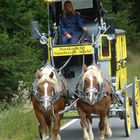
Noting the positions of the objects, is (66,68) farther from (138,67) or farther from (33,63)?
(138,67)

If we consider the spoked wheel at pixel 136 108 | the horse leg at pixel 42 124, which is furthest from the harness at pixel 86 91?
the spoked wheel at pixel 136 108

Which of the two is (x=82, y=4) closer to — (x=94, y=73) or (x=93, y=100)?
(x=94, y=73)

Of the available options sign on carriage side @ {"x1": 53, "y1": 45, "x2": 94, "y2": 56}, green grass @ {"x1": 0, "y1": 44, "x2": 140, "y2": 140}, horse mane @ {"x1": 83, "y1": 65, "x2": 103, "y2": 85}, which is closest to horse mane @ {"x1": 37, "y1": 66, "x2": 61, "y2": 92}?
horse mane @ {"x1": 83, "y1": 65, "x2": 103, "y2": 85}

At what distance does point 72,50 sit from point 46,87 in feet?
6.85

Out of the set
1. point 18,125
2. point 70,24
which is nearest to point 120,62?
point 70,24

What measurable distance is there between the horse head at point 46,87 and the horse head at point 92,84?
0.58 metres

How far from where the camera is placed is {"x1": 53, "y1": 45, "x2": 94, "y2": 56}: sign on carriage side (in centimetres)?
1273

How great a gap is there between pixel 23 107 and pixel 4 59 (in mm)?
6189

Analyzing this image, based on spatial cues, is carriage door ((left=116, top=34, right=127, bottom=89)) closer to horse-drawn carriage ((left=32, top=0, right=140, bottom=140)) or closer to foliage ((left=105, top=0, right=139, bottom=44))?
horse-drawn carriage ((left=32, top=0, right=140, bottom=140))

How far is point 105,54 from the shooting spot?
43.2 ft

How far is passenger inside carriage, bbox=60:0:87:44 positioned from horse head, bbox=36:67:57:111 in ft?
7.87

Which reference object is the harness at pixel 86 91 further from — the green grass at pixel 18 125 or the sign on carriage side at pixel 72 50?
the green grass at pixel 18 125

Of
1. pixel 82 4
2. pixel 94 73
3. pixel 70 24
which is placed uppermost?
pixel 82 4

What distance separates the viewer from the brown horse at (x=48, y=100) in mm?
10891
